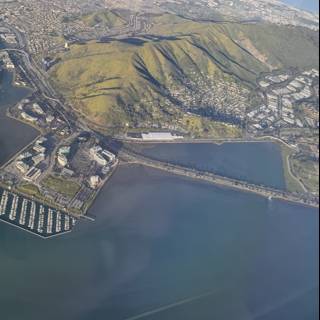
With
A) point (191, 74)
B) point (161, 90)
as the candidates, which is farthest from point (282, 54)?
point (161, 90)

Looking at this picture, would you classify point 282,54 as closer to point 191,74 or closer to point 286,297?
point 191,74

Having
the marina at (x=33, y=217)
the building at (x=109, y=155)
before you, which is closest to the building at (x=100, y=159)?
the building at (x=109, y=155)

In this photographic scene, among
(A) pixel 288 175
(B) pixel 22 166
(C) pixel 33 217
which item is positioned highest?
(A) pixel 288 175

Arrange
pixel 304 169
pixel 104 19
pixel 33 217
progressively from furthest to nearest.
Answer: pixel 104 19 < pixel 304 169 < pixel 33 217

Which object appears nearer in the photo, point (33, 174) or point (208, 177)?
point (33, 174)

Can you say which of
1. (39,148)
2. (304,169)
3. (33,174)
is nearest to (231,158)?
(304,169)

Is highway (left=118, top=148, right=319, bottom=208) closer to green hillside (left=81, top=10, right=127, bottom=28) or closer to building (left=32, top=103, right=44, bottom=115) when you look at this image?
building (left=32, top=103, right=44, bottom=115)

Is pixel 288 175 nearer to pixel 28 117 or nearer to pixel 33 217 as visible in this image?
pixel 33 217
